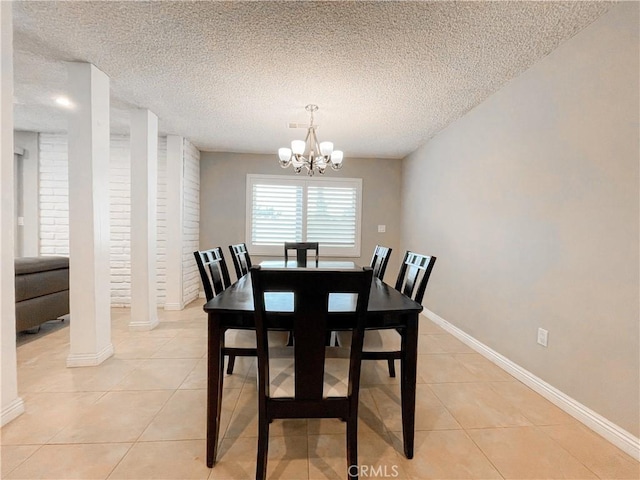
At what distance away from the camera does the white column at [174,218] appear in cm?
383

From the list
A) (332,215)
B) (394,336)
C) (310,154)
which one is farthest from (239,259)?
(332,215)

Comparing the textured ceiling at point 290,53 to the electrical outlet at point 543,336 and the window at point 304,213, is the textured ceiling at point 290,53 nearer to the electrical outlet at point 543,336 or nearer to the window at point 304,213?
the window at point 304,213

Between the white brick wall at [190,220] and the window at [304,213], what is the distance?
80cm

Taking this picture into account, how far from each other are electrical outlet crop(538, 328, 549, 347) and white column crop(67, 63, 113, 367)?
11.0ft

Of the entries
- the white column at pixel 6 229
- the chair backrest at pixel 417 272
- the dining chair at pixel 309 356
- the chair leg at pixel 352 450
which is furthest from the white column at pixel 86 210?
the chair backrest at pixel 417 272

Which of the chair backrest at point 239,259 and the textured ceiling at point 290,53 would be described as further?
the chair backrest at point 239,259

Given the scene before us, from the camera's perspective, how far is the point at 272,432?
1559mm

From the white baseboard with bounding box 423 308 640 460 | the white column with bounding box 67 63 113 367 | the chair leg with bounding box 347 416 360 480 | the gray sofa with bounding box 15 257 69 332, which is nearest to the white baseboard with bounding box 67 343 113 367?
the white column with bounding box 67 63 113 367

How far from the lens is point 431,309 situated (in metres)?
3.72

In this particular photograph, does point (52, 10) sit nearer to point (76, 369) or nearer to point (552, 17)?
point (76, 369)

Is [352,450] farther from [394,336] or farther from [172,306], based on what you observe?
[172,306]

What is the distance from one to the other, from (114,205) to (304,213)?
2.71 m

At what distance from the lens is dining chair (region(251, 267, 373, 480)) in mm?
1042

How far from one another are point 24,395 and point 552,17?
13.1ft
